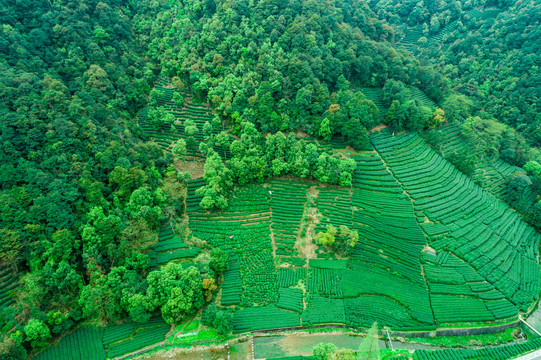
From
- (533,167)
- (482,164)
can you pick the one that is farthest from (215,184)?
(533,167)

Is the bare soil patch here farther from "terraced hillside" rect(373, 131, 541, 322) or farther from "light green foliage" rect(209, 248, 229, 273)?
"terraced hillside" rect(373, 131, 541, 322)

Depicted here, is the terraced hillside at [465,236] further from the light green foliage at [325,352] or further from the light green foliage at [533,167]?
the light green foliage at [325,352]

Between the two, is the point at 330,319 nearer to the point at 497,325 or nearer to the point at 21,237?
the point at 497,325

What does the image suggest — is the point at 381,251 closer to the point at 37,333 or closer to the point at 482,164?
the point at 482,164

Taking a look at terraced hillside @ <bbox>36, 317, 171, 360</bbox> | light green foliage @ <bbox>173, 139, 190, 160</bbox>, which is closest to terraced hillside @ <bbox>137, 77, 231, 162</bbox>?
light green foliage @ <bbox>173, 139, 190, 160</bbox>

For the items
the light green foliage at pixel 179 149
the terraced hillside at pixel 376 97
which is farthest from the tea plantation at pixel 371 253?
the terraced hillside at pixel 376 97

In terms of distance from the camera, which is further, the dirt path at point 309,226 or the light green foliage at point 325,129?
the light green foliage at point 325,129

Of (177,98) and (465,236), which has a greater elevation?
(177,98)

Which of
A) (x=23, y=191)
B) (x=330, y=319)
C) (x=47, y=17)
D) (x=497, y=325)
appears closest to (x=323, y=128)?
(x=330, y=319)

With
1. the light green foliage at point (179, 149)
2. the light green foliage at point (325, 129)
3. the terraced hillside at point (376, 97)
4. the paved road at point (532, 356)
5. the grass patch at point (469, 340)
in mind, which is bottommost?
the grass patch at point (469, 340)

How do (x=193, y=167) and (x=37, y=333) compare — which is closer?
(x=37, y=333)
